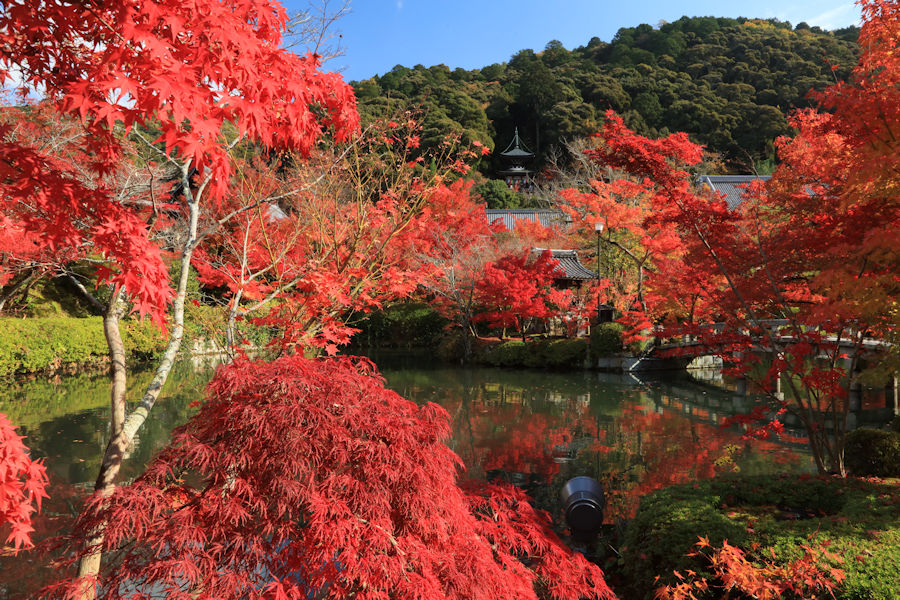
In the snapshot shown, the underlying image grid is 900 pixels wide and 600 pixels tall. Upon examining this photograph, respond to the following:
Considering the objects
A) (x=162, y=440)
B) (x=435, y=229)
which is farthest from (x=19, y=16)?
(x=435, y=229)

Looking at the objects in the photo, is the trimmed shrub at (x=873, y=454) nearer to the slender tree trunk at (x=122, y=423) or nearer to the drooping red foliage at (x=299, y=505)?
the drooping red foliage at (x=299, y=505)

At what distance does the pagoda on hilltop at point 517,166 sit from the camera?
33.9 metres

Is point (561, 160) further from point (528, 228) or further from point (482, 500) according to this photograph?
point (482, 500)

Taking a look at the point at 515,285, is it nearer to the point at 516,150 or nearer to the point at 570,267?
the point at 570,267

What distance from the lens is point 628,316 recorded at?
1625 centimetres

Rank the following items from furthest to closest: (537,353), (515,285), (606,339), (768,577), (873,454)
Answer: (537,353) < (515,285) < (606,339) < (873,454) < (768,577)

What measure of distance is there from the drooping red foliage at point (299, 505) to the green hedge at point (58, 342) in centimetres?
1284

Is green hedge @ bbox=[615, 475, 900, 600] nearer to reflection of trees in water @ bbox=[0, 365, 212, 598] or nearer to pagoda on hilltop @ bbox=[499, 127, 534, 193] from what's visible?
reflection of trees in water @ bbox=[0, 365, 212, 598]

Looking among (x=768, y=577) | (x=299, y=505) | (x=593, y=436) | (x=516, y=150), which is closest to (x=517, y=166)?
(x=516, y=150)

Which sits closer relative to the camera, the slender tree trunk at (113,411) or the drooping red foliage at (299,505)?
the drooping red foliage at (299,505)

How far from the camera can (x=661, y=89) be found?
34.2m

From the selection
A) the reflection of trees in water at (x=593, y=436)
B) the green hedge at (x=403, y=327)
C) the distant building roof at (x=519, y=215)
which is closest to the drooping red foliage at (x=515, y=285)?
the reflection of trees in water at (x=593, y=436)

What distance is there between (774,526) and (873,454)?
2976mm

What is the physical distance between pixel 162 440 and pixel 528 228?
17.9 metres
